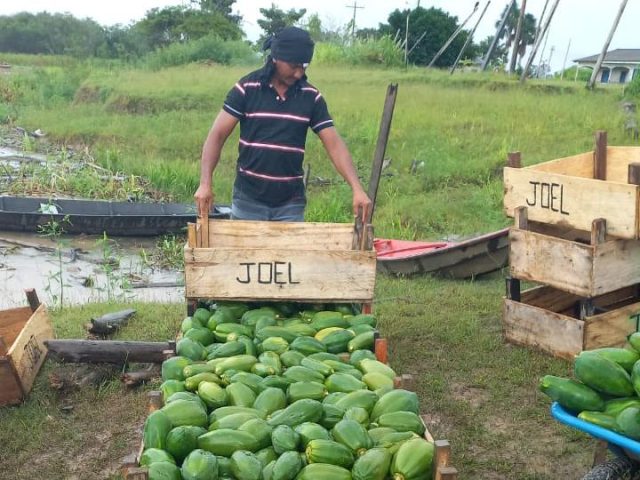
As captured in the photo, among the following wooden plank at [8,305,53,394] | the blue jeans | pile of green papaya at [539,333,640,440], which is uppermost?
the blue jeans

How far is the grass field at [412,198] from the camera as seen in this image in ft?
13.7

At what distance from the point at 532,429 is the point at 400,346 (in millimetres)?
1342

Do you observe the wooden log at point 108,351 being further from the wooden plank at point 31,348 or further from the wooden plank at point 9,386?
the wooden plank at point 9,386

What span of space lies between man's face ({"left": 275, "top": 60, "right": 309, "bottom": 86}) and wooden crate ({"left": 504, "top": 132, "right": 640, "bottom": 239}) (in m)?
1.73

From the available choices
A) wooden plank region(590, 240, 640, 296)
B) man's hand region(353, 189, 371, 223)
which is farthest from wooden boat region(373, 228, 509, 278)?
man's hand region(353, 189, 371, 223)

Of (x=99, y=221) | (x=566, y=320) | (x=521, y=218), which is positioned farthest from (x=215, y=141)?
(x=99, y=221)

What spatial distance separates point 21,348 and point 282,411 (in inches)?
89.2

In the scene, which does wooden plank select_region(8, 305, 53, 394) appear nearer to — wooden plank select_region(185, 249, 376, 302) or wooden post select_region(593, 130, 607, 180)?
wooden plank select_region(185, 249, 376, 302)

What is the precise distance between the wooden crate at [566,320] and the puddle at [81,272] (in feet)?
10.3

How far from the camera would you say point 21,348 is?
14.7 ft

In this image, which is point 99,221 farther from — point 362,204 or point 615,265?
point 615,265

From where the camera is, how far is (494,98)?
53.9 feet

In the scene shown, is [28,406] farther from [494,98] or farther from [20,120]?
[20,120]

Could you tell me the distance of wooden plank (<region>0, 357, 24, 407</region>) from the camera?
14.1 feet
